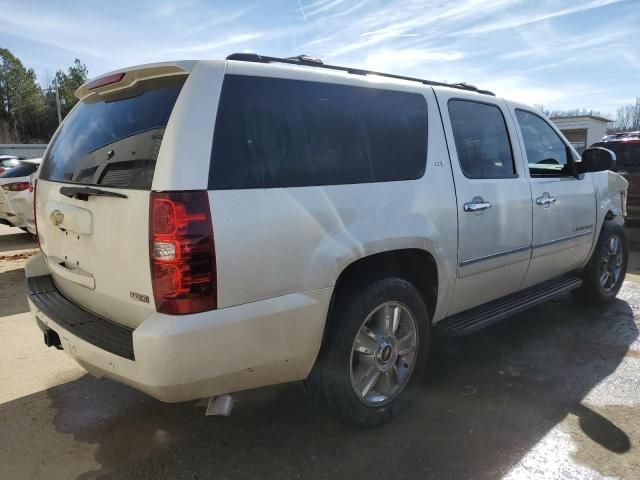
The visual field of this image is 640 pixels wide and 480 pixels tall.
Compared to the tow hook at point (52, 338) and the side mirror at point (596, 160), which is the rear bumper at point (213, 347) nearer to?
the tow hook at point (52, 338)

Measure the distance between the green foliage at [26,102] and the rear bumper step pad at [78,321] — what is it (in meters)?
59.6

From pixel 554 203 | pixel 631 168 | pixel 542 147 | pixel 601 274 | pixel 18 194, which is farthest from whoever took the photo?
pixel 631 168

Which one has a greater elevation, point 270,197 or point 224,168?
point 224,168

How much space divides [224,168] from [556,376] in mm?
2839

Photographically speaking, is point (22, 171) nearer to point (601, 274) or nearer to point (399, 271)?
point (399, 271)

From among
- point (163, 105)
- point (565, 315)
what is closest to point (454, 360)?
point (565, 315)

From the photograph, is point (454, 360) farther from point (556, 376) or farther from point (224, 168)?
point (224, 168)

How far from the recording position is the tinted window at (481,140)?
334 centimetres

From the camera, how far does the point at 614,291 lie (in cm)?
526

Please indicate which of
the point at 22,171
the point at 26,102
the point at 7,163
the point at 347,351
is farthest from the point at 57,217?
the point at 26,102

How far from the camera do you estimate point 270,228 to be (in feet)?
7.30

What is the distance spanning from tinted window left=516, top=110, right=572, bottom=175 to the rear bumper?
250 cm

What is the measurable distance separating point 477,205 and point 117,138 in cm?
217

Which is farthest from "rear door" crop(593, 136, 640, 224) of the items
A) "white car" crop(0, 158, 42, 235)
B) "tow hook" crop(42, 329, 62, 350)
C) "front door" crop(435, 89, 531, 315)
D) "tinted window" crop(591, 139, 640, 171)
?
"white car" crop(0, 158, 42, 235)
